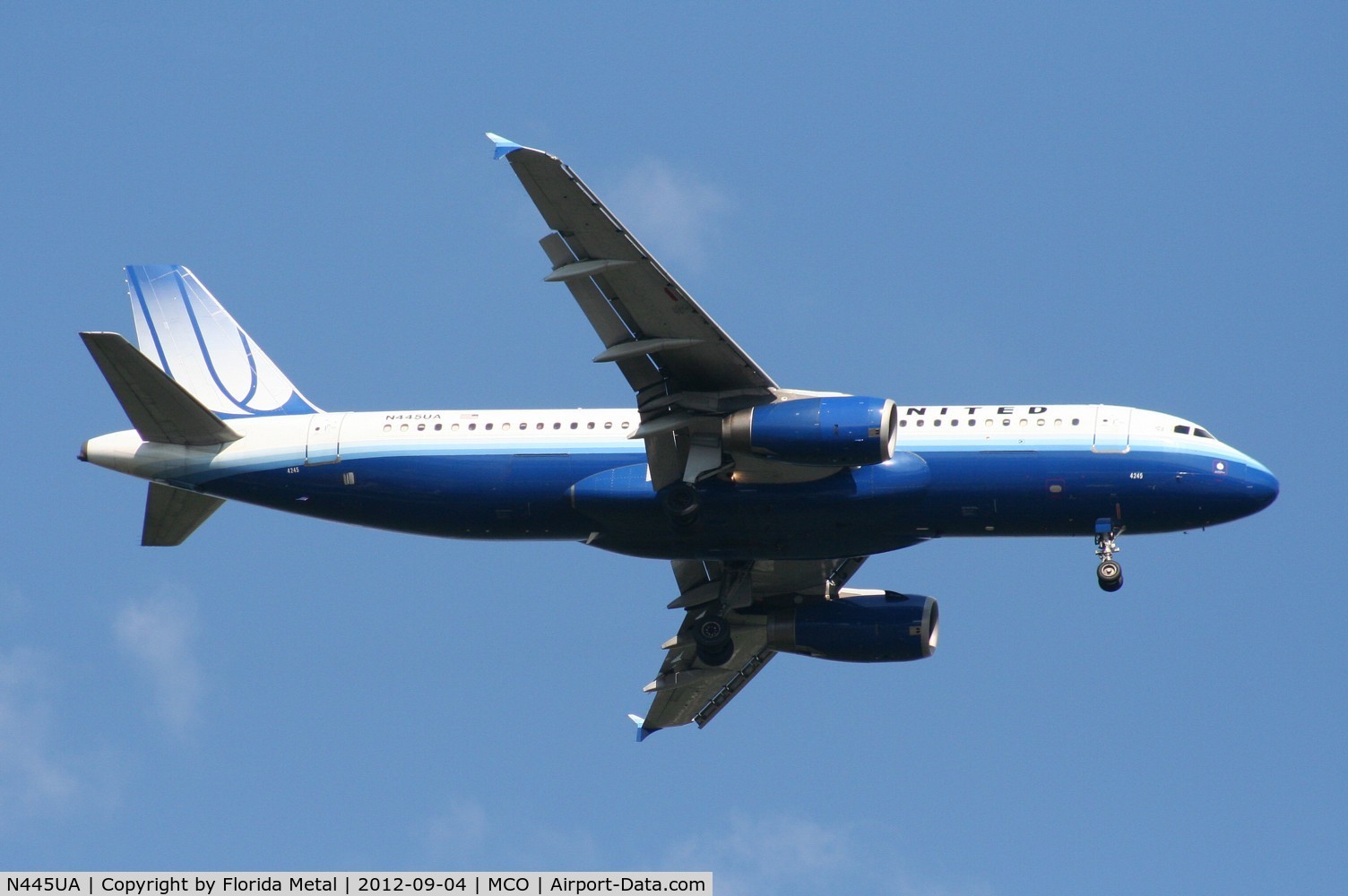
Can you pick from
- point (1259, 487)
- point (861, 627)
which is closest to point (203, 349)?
point (861, 627)

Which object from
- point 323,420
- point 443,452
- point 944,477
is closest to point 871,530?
point 944,477

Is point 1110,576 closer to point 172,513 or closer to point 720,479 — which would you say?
point 720,479

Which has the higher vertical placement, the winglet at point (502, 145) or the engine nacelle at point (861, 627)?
the winglet at point (502, 145)

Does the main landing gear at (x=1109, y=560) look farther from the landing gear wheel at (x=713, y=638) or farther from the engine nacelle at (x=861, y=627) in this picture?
the landing gear wheel at (x=713, y=638)

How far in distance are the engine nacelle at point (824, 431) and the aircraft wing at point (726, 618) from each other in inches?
319

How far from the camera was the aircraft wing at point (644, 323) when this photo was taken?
44656mm

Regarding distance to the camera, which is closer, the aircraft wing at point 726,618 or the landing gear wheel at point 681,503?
the landing gear wheel at point 681,503

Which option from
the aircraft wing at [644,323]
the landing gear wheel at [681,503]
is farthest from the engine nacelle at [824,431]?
the landing gear wheel at [681,503]

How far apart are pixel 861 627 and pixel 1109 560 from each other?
27.6 feet

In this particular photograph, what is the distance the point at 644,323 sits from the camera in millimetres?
47781

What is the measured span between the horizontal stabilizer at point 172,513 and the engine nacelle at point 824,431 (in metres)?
15.1

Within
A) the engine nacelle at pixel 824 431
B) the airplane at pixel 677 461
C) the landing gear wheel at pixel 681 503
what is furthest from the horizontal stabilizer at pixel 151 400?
the engine nacelle at pixel 824 431

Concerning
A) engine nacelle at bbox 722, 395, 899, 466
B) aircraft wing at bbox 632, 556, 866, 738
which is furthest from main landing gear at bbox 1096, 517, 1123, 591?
aircraft wing at bbox 632, 556, 866, 738

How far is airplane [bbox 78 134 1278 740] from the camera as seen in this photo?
4794cm
